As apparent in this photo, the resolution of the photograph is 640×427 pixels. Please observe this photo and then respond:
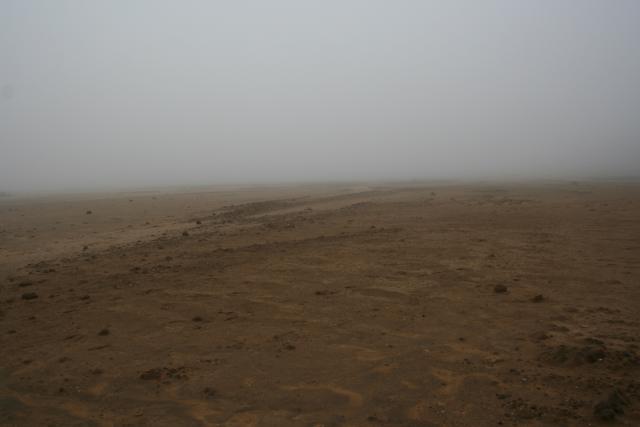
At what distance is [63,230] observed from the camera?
50.2ft

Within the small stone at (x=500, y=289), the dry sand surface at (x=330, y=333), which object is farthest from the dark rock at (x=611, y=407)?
the small stone at (x=500, y=289)

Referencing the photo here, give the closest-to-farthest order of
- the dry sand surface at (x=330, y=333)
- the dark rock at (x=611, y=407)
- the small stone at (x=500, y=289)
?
the dark rock at (x=611, y=407) < the dry sand surface at (x=330, y=333) < the small stone at (x=500, y=289)

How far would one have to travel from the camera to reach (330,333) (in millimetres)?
5090

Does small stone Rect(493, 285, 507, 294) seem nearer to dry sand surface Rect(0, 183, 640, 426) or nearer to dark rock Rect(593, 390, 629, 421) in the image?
dry sand surface Rect(0, 183, 640, 426)

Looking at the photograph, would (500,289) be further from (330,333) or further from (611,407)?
(611,407)

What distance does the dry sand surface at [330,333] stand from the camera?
11.6ft

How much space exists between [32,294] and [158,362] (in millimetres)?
4166

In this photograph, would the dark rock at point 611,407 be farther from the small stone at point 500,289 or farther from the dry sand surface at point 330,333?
the small stone at point 500,289

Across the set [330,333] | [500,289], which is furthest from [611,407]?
[500,289]

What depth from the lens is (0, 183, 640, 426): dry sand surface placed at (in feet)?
11.6

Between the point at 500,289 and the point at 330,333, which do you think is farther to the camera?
the point at 500,289

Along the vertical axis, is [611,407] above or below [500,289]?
below

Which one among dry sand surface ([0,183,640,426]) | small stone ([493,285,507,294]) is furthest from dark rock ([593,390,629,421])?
small stone ([493,285,507,294])

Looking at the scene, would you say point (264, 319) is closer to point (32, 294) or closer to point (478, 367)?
point (478, 367)
